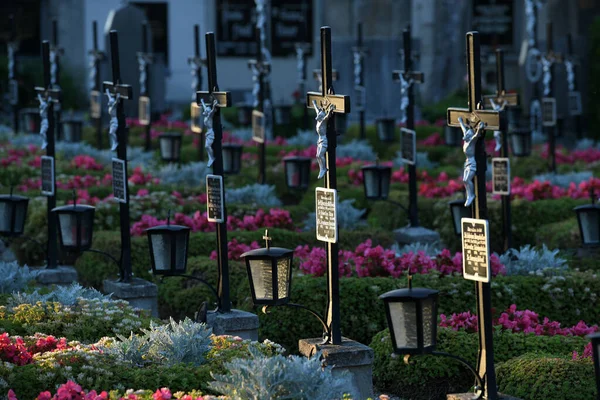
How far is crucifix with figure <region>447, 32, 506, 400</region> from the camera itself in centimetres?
954

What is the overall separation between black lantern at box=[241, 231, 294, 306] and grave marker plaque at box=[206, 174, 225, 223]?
1.87 metres

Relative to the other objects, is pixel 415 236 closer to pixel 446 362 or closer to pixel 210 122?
pixel 210 122

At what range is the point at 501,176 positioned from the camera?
1645 centimetres

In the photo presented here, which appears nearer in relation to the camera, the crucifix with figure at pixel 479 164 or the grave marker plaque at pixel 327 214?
the crucifix with figure at pixel 479 164

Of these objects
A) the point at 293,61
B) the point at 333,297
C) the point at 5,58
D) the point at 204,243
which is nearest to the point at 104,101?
the point at 5,58

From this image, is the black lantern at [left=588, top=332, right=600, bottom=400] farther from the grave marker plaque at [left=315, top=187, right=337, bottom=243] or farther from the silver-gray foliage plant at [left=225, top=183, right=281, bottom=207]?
the silver-gray foliage plant at [left=225, top=183, right=281, bottom=207]

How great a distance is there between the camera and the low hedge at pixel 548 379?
10.6m

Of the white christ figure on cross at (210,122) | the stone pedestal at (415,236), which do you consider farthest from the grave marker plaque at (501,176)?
the white christ figure on cross at (210,122)

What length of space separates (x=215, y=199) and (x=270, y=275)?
226cm

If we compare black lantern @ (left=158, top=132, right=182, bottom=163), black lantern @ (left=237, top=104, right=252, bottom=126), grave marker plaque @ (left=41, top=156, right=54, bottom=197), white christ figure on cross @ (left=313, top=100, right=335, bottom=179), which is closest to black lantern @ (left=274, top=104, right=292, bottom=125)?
black lantern @ (left=237, top=104, right=252, bottom=126)

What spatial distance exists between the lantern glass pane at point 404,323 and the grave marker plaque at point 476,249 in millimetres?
696

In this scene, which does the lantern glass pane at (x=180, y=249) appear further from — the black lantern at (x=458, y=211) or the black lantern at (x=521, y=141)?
the black lantern at (x=521, y=141)

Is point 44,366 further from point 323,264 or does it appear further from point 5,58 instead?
point 5,58

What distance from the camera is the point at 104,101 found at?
34781 mm
